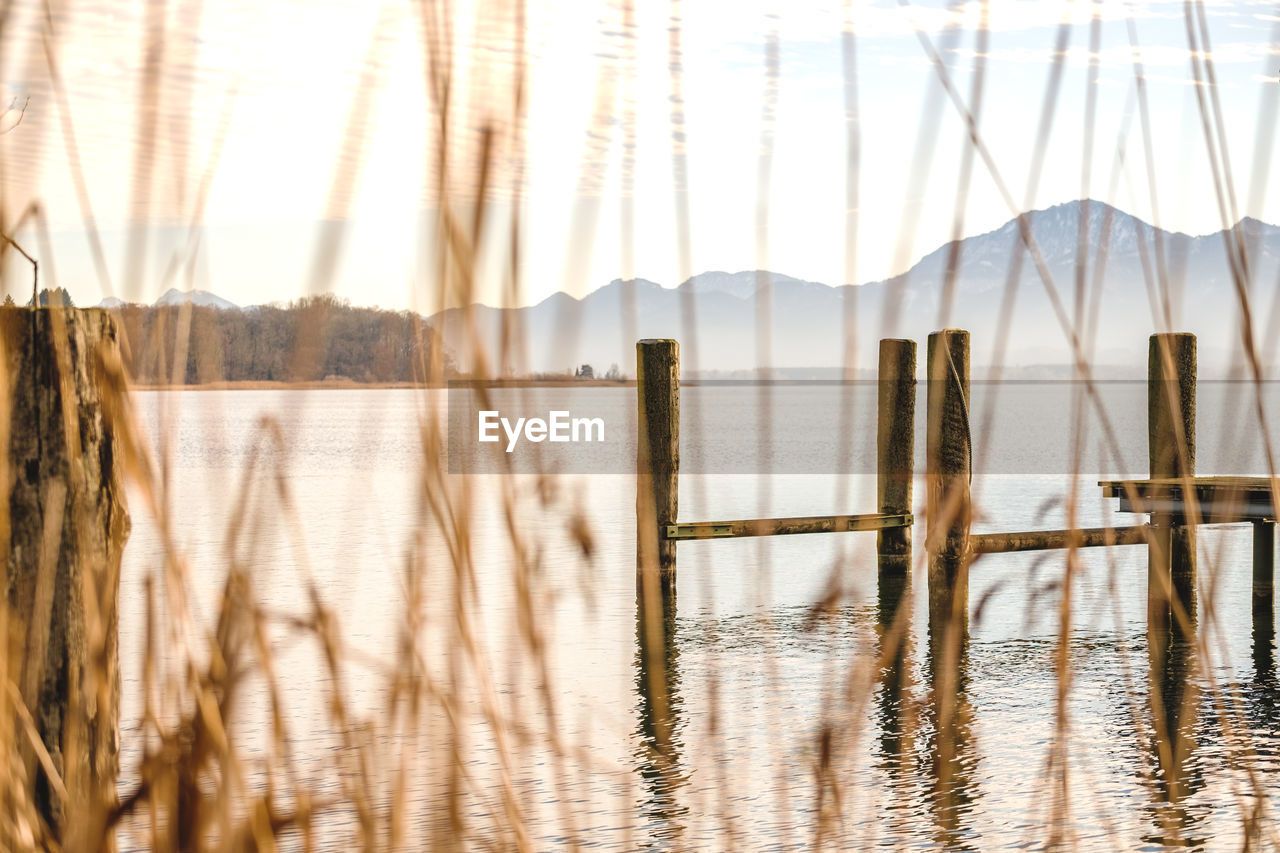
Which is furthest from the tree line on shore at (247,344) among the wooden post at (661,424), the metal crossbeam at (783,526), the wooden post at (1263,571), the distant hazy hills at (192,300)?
the wooden post at (1263,571)

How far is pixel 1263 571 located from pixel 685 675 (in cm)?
590

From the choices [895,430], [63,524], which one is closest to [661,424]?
[895,430]

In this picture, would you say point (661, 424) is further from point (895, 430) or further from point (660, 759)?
point (660, 759)

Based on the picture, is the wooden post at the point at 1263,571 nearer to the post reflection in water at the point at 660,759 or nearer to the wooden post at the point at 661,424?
the wooden post at the point at 661,424

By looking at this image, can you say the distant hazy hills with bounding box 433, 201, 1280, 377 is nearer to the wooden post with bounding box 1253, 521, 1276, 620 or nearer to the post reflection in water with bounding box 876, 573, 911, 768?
the post reflection in water with bounding box 876, 573, 911, 768

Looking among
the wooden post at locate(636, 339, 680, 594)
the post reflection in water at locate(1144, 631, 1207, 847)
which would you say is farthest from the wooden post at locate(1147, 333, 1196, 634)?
the wooden post at locate(636, 339, 680, 594)

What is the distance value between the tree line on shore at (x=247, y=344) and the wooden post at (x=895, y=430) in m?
11.4

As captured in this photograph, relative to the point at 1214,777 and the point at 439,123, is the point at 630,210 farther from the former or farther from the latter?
the point at 1214,777

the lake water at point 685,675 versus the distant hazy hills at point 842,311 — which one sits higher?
the distant hazy hills at point 842,311

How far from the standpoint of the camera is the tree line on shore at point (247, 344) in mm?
1344

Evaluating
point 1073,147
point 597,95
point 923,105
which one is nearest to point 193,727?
point 597,95

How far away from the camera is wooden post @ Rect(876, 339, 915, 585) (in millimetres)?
12797

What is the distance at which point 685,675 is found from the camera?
10352mm

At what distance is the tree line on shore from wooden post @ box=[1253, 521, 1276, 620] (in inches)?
440
